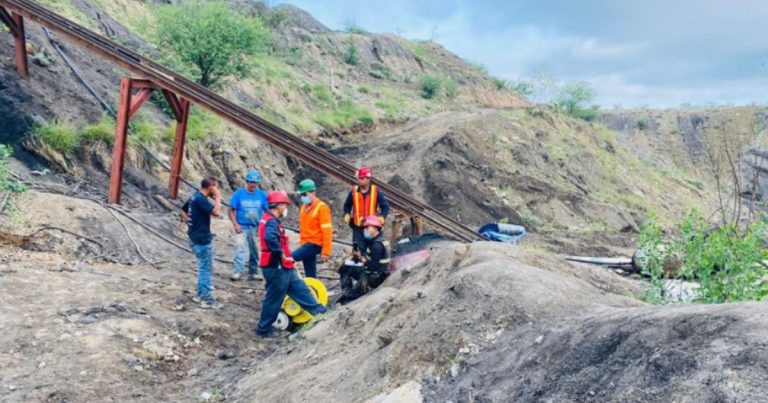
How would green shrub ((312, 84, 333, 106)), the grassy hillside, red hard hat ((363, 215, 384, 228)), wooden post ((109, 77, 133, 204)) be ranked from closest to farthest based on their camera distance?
red hard hat ((363, 215, 384, 228))
wooden post ((109, 77, 133, 204))
the grassy hillside
green shrub ((312, 84, 333, 106))

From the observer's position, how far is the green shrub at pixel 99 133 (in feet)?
42.1

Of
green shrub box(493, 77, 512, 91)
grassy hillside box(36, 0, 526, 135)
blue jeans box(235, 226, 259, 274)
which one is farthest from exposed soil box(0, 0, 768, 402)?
green shrub box(493, 77, 512, 91)

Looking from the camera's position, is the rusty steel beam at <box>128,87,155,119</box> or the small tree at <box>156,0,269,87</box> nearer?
the rusty steel beam at <box>128,87,155,119</box>

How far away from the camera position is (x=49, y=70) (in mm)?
14008

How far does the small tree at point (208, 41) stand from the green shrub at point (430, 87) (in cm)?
2132

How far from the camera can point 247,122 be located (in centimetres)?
1141

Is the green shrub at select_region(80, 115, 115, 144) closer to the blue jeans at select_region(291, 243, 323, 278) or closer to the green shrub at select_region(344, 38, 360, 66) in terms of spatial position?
the blue jeans at select_region(291, 243, 323, 278)

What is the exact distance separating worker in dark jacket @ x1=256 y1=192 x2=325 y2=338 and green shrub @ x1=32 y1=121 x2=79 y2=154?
6.16m

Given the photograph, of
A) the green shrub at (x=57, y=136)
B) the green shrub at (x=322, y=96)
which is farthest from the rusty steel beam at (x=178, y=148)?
the green shrub at (x=322, y=96)

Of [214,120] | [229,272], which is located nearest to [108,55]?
[229,272]

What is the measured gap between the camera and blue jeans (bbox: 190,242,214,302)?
8.60 meters

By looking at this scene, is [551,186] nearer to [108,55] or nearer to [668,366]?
[108,55]

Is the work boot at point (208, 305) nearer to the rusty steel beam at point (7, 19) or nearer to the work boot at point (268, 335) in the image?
the work boot at point (268, 335)

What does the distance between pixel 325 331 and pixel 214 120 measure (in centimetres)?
1140
